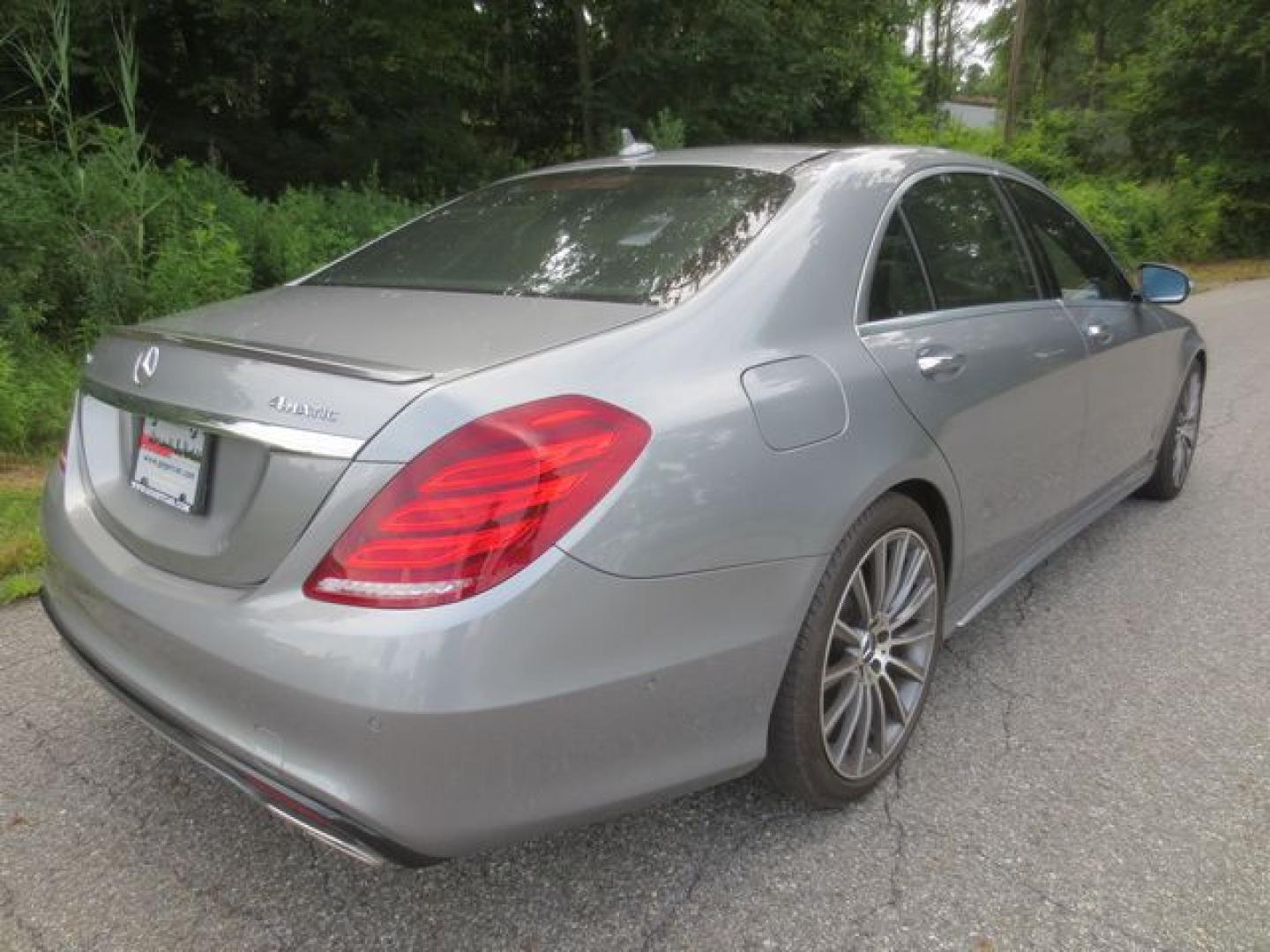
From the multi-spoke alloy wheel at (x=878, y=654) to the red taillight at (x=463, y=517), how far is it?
817 mm

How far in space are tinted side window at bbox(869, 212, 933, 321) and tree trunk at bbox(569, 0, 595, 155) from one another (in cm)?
1171

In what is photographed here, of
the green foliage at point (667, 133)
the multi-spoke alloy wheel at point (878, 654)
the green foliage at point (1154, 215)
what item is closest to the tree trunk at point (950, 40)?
the green foliage at point (1154, 215)

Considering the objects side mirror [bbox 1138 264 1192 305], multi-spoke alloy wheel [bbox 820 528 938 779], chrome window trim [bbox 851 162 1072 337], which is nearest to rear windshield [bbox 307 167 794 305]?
chrome window trim [bbox 851 162 1072 337]

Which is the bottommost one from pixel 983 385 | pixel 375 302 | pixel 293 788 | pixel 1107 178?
pixel 1107 178

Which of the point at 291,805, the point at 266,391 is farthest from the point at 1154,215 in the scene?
the point at 291,805

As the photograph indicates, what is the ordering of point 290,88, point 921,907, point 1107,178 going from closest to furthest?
point 921,907
point 290,88
point 1107,178

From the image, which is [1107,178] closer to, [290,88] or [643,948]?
[290,88]

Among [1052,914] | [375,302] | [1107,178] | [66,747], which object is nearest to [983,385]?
[1052,914]

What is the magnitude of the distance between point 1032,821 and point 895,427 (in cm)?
97

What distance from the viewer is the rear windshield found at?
2.22 metres

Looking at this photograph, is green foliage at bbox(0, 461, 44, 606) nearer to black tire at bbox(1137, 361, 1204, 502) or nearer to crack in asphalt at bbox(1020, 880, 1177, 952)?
crack in asphalt at bbox(1020, 880, 1177, 952)

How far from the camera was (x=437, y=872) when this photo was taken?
6.99ft

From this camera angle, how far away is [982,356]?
272 cm

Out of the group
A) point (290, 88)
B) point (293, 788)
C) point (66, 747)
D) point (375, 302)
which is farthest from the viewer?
point (290, 88)
